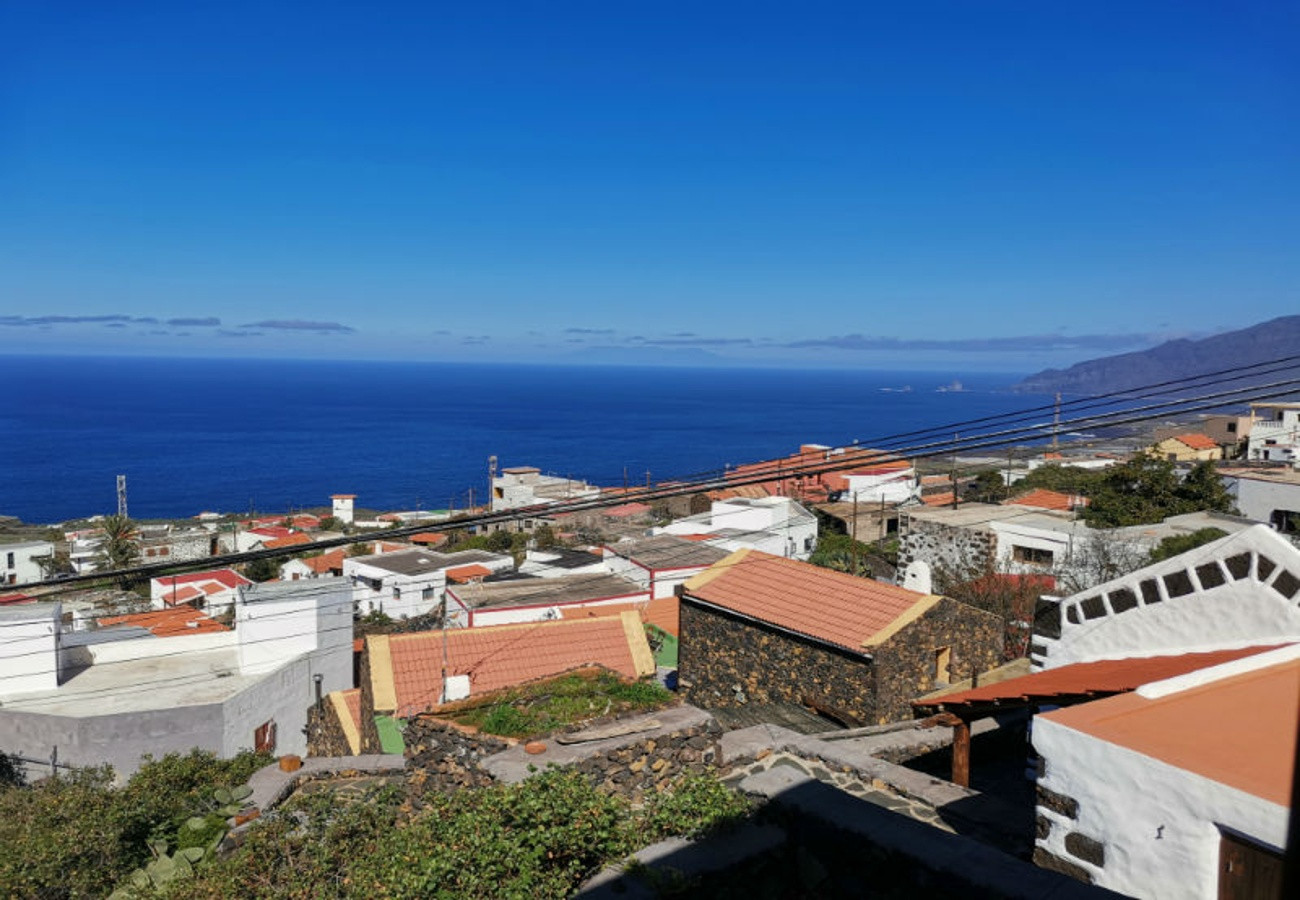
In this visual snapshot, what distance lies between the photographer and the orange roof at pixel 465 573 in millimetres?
35906

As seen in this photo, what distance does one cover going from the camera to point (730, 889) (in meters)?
4.54

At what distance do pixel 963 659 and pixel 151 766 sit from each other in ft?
36.7

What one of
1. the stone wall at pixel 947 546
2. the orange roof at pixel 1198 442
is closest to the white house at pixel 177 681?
the stone wall at pixel 947 546

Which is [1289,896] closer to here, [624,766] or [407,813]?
[624,766]

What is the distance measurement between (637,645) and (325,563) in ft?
102

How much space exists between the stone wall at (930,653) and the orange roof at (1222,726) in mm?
6459

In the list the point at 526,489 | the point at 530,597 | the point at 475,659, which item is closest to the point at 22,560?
the point at 526,489

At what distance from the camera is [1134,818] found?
5.14m

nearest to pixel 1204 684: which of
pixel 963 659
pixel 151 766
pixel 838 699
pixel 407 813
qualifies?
pixel 407 813

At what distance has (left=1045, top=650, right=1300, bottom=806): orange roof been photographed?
4.75m

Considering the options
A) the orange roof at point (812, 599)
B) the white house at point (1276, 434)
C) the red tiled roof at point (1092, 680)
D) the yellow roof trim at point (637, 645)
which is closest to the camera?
the red tiled roof at point (1092, 680)

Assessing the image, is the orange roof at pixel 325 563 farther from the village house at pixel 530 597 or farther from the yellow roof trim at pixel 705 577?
the yellow roof trim at pixel 705 577

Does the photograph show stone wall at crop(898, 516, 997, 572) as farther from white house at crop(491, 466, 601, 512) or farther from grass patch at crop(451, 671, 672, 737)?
white house at crop(491, 466, 601, 512)

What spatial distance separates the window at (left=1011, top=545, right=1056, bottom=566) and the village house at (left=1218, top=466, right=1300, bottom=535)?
12.2 meters
